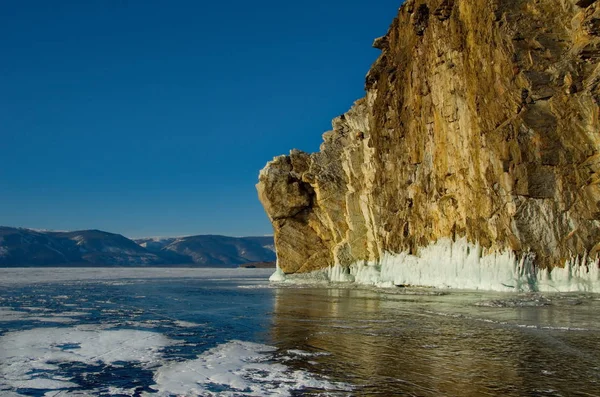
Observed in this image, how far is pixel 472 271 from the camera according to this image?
138ft

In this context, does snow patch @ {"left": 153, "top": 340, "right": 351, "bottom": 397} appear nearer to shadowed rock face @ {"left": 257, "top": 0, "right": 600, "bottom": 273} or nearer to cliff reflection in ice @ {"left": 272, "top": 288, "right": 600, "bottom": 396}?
cliff reflection in ice @ {"left": 272, "top": 288, "right": 600, "bottom": 396}

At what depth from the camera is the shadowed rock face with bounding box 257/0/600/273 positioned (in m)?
36.6

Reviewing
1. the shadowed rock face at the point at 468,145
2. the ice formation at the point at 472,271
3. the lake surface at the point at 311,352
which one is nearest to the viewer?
the lake surface at the point at 311,352

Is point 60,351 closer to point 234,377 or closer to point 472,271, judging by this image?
point 234,377

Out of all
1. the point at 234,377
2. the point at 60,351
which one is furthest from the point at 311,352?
the point at 60,351

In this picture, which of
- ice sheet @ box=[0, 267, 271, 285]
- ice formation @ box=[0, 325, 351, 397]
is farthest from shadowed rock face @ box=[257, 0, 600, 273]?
ice sheet @ box=[0, 267, 271, 285]

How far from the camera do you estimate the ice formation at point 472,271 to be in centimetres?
3522

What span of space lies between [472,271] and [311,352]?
29.7 meters

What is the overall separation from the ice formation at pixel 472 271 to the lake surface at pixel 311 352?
7.92 metres

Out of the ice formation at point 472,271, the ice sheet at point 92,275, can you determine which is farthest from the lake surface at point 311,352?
the ice sheet at point 92,275

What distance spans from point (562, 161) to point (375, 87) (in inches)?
1129

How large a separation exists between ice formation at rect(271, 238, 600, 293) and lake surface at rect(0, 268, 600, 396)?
7.92 m

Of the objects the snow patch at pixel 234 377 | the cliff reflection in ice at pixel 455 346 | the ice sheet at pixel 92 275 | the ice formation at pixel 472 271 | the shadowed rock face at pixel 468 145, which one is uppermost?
the shadowed rock face at pixel 468 145

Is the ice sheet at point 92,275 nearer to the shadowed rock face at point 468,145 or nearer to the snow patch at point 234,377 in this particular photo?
the shadowed rock face at point 468,145
